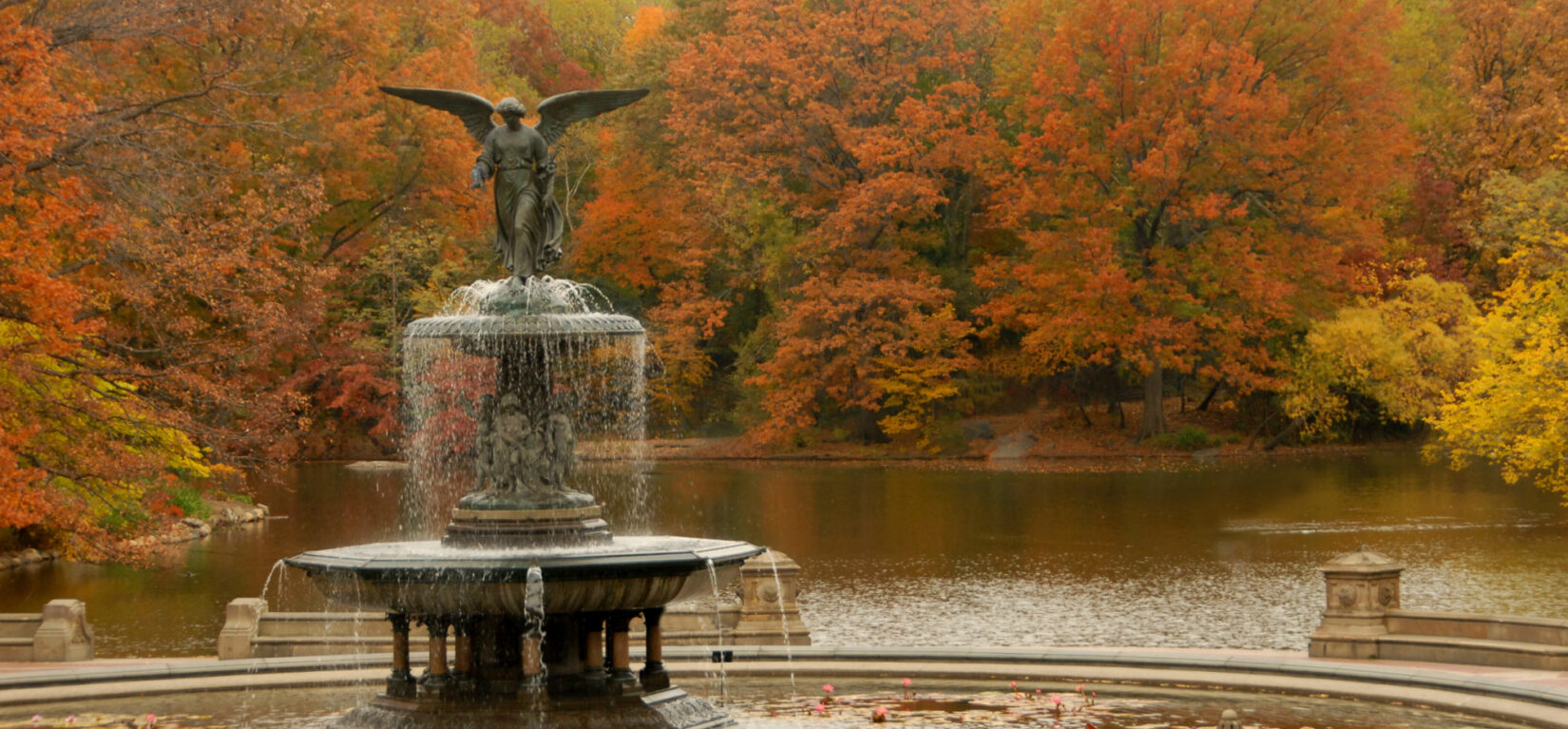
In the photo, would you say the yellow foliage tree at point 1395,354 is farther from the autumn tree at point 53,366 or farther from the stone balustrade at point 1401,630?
the autumn tree at point 53,366

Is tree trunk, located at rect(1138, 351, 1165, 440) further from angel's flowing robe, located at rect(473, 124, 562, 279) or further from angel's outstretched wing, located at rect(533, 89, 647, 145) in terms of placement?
angel's flowing robe, located at rect(473, 124, 562, 279)

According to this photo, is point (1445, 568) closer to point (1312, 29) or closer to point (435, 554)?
point (435, 554)

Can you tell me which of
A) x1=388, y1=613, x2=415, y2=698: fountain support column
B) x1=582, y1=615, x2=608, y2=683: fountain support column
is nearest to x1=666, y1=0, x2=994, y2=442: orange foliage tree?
x1=582, y1=615, x2=608, y2=683: fountain support column

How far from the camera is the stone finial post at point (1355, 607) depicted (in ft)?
57.7

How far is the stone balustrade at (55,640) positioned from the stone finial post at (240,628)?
1472 millimetres

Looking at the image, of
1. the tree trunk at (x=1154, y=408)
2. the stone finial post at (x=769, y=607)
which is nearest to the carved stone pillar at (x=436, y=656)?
the stone finial post at (x=769, y=607)

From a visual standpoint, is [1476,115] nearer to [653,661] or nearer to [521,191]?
[521,191]

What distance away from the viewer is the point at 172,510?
25.6 m

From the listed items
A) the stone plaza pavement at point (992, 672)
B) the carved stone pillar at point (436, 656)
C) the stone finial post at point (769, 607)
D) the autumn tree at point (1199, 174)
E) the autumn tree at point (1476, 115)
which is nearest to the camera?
the carved stone pillar at point (436, 656)

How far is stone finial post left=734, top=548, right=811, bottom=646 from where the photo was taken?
19391 mm

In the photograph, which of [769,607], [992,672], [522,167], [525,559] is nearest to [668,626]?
A: [769,607]

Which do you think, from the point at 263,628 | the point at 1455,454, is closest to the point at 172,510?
the point at 263,628

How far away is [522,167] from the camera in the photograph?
47.5 feet

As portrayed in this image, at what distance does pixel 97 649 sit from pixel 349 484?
26.6 m
